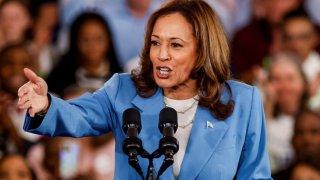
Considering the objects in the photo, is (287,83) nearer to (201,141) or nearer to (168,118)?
(201,141)

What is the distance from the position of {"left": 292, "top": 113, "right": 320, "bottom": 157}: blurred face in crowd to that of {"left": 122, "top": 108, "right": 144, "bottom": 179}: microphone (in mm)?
3090

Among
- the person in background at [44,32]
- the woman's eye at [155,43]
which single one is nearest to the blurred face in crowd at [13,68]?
the person in background at [44,32]

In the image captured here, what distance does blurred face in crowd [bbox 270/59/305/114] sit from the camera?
591 cm

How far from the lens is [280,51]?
6.13 meters

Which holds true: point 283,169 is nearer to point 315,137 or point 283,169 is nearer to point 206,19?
point 315,137

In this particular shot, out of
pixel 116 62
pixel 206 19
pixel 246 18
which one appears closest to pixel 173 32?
pixel 206 19

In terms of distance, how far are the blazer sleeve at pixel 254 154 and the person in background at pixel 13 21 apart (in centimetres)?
315

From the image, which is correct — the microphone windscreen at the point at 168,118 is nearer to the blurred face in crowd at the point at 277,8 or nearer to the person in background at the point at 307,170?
the person in background at the point at 307,170

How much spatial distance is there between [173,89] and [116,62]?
2762mm

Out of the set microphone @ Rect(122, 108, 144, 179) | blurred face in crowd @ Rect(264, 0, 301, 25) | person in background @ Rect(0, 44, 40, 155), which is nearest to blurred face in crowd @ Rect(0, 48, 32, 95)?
person in background @ Rect(0, 44, 40, 155)

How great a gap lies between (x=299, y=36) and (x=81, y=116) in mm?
3455

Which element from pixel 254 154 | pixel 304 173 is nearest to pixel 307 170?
pixel 304 173

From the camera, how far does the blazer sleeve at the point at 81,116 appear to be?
286 centimetres

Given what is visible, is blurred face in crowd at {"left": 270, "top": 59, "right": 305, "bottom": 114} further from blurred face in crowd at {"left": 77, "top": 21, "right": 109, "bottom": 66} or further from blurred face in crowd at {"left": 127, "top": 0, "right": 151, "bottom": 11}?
blurred face in crowd at {"left": 77, "top": 21, "right": 109, "bottom": 66}
